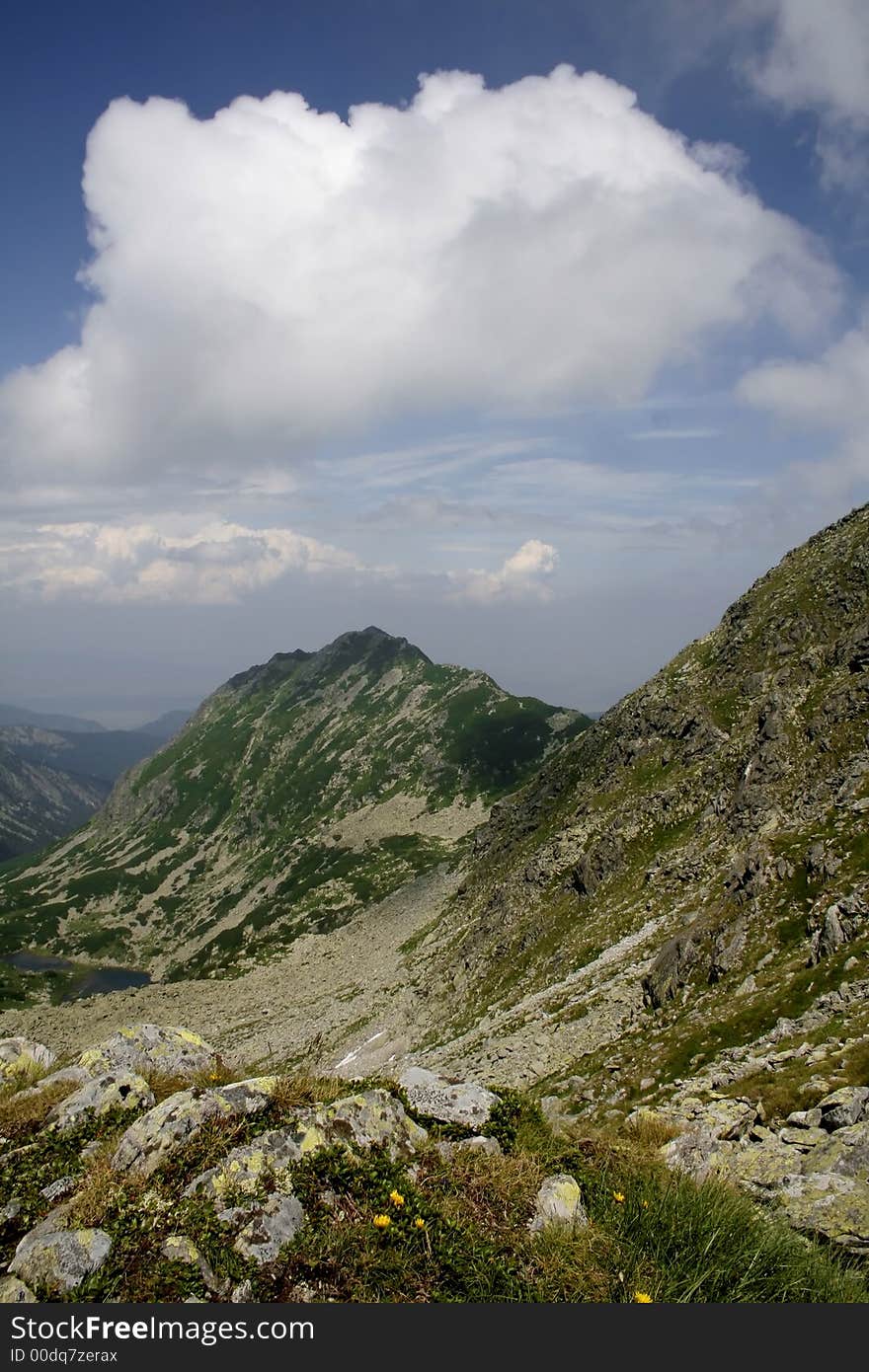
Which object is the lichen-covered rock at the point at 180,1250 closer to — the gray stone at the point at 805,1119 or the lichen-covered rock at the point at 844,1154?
the lichen-covered rock at the point at 844,1154

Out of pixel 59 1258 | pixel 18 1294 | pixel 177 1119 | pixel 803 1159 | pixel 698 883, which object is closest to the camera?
pixel 18 1294

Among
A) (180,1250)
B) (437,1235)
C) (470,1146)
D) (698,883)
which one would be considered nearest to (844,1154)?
(470,1146)

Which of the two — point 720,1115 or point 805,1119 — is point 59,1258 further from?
point 720,1115

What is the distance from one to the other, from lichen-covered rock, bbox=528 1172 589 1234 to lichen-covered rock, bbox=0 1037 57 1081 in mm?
11976

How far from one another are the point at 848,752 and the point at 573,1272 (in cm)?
5057

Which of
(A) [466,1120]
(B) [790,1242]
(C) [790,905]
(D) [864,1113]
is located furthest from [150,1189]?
(C) [790,905]

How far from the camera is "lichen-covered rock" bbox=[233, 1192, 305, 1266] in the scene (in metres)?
8.77

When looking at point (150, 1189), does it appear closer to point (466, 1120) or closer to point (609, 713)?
point (466, 1120)

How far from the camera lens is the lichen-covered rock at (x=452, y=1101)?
1262cm

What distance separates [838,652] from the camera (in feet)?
202

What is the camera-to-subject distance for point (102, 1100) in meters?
12.3

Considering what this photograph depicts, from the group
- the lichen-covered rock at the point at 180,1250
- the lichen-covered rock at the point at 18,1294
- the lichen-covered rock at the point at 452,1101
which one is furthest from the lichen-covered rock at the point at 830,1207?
the lichen-covered rock at the point at 18,1294

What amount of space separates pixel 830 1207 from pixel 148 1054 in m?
13.7

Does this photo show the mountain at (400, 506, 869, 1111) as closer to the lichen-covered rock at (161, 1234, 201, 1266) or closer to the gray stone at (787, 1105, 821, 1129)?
the gray stone at (787, 1105, 821, 1129)
